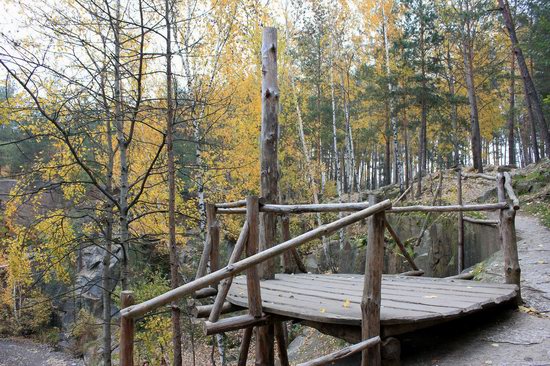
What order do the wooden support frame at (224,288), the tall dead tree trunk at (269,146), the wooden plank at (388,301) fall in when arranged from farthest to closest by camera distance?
the tall dead tree trunk at (269,146) → the wooden support frame at (224,288) → the wooden plank at (388,301)

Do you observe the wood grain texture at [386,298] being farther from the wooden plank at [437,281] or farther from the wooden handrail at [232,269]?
the wooden handrail at [232,269]

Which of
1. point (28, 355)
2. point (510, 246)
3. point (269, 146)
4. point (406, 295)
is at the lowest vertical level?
point (28, 355)

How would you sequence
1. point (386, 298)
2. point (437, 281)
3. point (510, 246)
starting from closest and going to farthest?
point (386, 298) < point (510, 246) < point (437, 281)

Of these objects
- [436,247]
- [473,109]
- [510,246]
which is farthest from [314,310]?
[473,109]

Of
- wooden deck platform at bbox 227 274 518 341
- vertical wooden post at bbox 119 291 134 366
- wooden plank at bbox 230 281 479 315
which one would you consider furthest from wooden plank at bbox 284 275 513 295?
vertical wooden post at bbox 119 291 134 366

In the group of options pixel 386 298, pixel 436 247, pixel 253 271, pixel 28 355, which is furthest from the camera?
pixel 28 355

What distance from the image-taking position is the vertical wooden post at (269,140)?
A: 5.75 m

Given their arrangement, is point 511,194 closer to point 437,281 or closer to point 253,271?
point 437,281

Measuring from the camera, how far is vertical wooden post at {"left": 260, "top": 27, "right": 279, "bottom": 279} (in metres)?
5.75

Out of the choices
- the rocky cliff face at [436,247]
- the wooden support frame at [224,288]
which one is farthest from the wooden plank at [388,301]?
the rocky cliff face at [436,247]

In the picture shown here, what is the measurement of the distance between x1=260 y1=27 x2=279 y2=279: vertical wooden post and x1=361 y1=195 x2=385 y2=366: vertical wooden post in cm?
258

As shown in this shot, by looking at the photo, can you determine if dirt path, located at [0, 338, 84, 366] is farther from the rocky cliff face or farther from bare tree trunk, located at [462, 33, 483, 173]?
bare tree trunk, located at [462, 33, 483, 173]

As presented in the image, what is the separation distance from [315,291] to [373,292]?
1.55m

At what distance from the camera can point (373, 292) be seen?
3.12 metres
